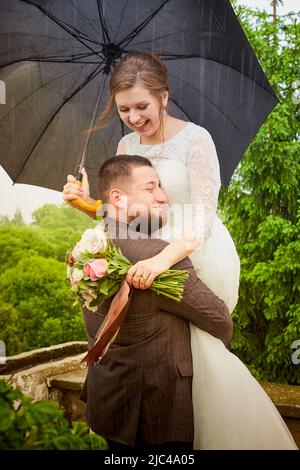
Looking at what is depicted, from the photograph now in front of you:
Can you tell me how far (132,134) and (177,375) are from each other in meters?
1.12

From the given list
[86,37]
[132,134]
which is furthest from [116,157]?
[86,37]

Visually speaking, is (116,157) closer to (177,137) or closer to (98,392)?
(177,137)

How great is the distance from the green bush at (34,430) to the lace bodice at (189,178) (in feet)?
3.99

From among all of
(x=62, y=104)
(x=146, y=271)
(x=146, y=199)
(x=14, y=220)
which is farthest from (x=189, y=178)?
(x=14, y=220)

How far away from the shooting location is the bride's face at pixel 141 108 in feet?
9.00

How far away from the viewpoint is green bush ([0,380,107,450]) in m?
1.54

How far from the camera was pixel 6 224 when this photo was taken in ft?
11.0

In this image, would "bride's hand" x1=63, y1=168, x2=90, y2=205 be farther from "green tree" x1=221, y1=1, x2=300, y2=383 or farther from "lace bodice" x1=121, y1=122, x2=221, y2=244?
"green tree" x1=221, y1=1, x2=300, y2=383

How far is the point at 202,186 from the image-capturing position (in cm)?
268

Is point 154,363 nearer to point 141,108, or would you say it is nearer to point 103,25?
point 141,108

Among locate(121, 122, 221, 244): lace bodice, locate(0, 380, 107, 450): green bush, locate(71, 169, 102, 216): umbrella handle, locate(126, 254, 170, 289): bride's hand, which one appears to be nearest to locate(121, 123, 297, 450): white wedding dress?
locate(121, 122, 221, 244): lace bodice

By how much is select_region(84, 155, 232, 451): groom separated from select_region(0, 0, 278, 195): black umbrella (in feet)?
1.30

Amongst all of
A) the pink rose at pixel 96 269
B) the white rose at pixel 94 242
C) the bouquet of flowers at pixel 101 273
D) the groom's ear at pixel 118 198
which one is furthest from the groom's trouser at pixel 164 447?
Result: the groom's ear at pixel 118 198

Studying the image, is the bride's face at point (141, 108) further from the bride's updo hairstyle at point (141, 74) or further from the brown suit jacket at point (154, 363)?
the brown suit jacket at point (154, 363)
